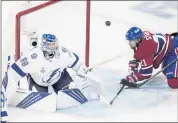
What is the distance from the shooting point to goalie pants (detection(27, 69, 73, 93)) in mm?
3629

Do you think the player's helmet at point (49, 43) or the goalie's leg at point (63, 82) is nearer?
the player's helmet at point (49, 43)

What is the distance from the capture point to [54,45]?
3416 mm

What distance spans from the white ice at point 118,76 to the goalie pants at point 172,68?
0.04 metres

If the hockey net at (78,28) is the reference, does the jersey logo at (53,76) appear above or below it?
below

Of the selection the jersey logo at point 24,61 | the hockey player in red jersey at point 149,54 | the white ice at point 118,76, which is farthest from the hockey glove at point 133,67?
the jersey logo at point 24,61

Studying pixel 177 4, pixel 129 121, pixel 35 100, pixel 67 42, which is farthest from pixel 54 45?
pixel 177 4

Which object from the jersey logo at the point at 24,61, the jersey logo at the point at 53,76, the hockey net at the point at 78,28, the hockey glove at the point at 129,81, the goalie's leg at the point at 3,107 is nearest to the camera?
the goalie's leg at the point at 3,107

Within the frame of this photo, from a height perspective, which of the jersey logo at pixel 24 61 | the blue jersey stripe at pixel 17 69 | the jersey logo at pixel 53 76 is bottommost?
the jersey logo at pixel 53 76

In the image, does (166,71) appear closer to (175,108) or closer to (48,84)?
(175,108)

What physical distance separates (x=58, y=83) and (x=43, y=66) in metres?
0.19

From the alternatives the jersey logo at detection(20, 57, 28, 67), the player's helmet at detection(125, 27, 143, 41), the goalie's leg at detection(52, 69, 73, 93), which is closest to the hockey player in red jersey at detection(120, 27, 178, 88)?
the player's helmet at detection(125, 27, 143, 41)

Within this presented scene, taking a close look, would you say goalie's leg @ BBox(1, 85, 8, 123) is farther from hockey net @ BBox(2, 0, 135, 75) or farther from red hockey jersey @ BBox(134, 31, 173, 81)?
red hockey jersey @ BBox(134, 31, 173, 81)

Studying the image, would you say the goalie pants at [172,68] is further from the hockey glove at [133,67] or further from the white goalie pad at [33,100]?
the white goalie pad at [33,100]

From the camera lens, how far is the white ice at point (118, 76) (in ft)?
11.0
